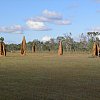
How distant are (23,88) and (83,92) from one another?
236cm

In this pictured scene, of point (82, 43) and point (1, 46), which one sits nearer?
point (1, 46)

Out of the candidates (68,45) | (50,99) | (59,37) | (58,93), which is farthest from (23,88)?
(59,37)

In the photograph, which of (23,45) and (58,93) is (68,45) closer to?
(23,45)

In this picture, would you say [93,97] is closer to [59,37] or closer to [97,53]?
[97,53]

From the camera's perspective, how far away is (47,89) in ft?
40.8

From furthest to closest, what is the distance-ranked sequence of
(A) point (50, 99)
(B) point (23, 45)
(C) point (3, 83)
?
1. (B) point (23, 45)
2. (C) point (3, 83)
3. (A) point (50, 99)

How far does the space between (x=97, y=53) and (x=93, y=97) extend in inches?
1886

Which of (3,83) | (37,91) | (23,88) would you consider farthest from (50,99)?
(3,83)

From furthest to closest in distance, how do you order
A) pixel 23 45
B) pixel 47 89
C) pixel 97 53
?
pixel 23 45 → pixel 97 53 → pixel 47 89

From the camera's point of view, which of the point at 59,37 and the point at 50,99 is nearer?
the point at 50,99

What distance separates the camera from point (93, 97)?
35.1 ft

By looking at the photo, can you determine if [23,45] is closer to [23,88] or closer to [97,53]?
[97,53]

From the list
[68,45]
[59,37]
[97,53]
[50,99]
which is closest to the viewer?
[50,99]

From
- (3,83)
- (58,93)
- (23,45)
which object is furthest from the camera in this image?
(23,45)
